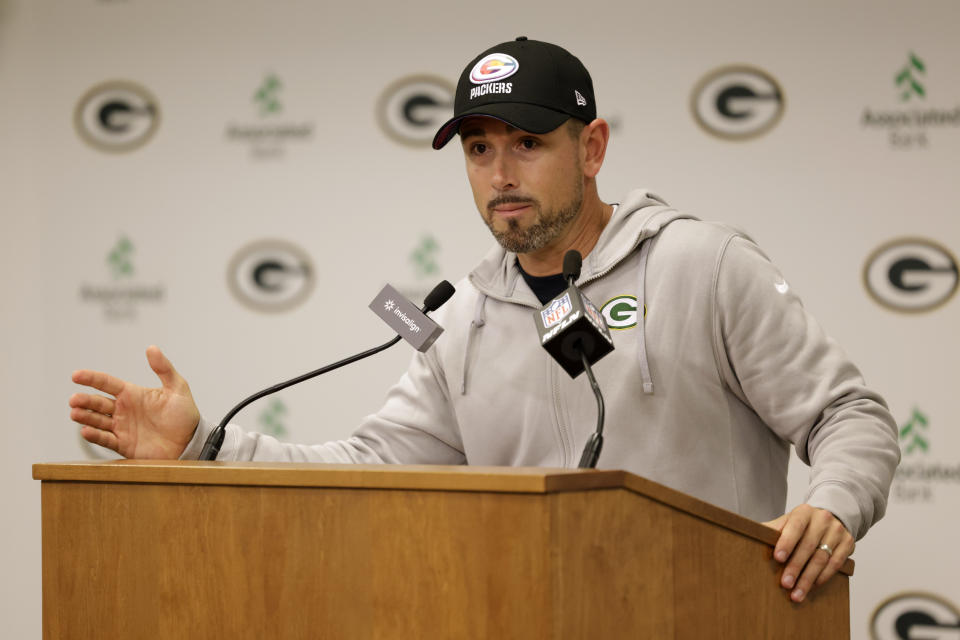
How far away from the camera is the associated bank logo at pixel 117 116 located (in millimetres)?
3350

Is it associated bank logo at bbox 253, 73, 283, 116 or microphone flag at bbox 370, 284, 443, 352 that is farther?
associated bank logo at bbox 253, 73, 283, 116

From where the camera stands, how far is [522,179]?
188cm

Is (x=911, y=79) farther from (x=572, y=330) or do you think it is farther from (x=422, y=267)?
(x=572, y=330)

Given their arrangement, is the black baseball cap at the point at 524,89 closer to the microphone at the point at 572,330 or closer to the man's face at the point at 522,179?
the man's face at the point at 522,179

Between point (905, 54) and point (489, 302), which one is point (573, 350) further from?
point (905, 54)

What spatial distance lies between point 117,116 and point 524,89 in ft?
6.56

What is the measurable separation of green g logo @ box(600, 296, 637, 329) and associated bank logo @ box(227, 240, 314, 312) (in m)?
1.58

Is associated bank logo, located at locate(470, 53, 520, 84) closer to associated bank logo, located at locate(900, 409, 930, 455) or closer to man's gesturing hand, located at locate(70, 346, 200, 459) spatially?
man's gesturing hand, located at locate(70, 346, 200, 459)

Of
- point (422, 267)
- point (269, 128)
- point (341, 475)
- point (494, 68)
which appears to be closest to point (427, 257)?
point (422, 267)

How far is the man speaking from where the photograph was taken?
166 cm

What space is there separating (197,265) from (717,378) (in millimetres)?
2017

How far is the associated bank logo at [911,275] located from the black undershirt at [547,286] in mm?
1276

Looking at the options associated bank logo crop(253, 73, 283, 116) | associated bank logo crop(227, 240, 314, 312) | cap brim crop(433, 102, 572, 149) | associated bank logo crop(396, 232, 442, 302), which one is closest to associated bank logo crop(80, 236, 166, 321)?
associated bank logo crop(227, 240, 314, 312)

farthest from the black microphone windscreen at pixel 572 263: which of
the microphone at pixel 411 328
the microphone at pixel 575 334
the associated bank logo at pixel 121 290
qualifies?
the associated bank logo at pixel 121 290
